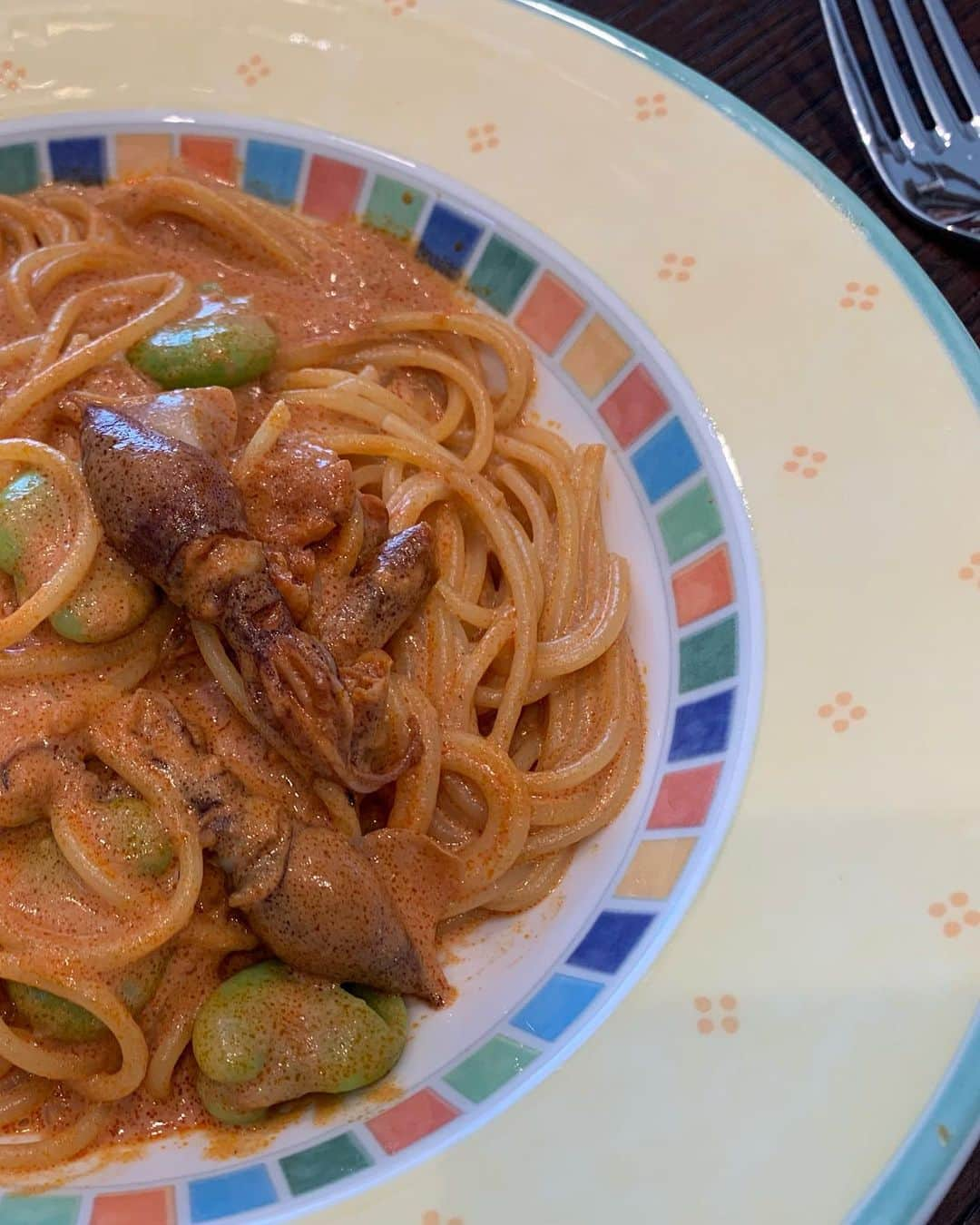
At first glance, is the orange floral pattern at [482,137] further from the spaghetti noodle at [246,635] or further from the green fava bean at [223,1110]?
the green fava bean at [223,1110]

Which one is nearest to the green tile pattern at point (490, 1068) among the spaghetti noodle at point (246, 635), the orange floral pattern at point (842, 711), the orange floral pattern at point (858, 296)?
the spaghetti noodle at point (246, 635)

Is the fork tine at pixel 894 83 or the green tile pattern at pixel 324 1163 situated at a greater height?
the fork tine at pixel 894 83

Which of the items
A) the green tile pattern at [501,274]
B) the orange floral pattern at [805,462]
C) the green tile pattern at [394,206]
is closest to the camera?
the orange floral pattern at [805,462]

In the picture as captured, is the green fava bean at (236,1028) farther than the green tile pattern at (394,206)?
No

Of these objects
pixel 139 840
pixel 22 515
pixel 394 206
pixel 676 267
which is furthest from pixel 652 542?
Result: pixel 22 515

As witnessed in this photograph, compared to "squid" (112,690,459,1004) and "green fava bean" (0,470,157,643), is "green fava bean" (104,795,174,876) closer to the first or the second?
"squid" (112,690,459,1004)

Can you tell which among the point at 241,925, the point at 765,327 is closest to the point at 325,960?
the point at 241,925

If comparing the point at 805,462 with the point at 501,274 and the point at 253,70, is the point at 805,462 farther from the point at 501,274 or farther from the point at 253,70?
the point at 253,70

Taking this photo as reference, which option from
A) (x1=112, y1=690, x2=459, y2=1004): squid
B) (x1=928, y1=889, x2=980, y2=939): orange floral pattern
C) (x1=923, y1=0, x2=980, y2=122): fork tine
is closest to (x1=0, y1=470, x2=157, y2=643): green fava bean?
(x1=112, y1=690, x2=459, y2=1004): squid
